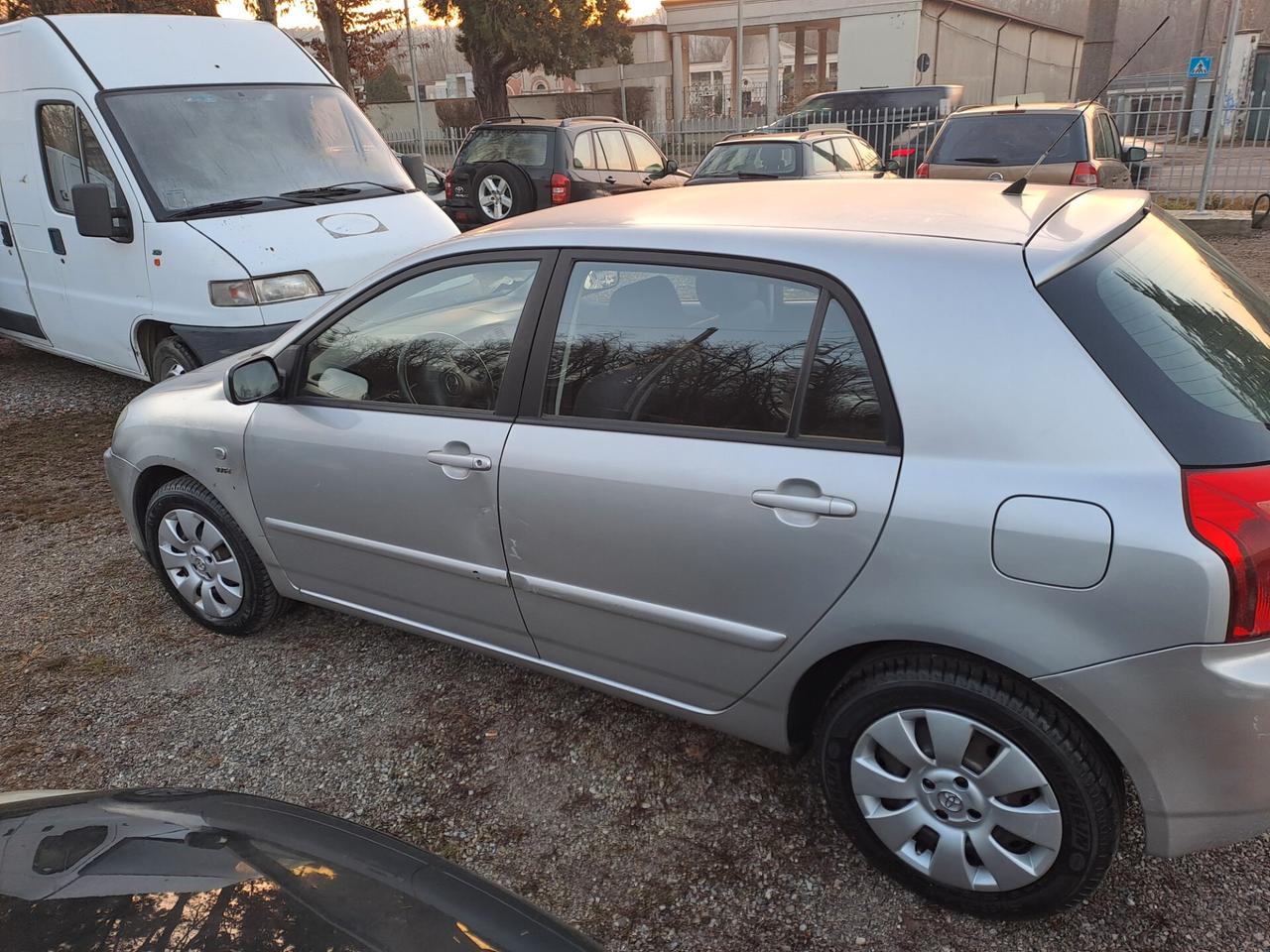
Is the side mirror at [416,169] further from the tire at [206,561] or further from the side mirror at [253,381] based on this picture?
the side mirror at [253,381]

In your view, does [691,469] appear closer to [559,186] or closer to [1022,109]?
[1022,109]

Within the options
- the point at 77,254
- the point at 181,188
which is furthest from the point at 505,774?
the point at 77,254

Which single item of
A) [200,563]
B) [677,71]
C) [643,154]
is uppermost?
[677,71]

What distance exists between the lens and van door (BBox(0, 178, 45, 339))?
257 inches

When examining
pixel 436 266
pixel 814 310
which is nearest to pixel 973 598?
pixel 814 310

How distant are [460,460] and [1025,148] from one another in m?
8.89

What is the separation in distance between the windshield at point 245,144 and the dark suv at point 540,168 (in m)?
4.86

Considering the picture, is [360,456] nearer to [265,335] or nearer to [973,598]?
[973,598]

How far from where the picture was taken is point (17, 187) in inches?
245

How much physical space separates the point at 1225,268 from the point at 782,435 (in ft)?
4.53

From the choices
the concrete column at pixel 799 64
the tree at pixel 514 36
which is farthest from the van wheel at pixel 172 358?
the concrete column at pixel 799 64

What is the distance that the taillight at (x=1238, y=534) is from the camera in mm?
1735

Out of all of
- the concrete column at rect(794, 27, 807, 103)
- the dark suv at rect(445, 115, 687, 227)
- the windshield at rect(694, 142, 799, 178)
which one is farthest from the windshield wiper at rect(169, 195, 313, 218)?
the concrete column at rect(794, 27, 807, 103)

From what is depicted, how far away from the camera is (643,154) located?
12492 millimetres
